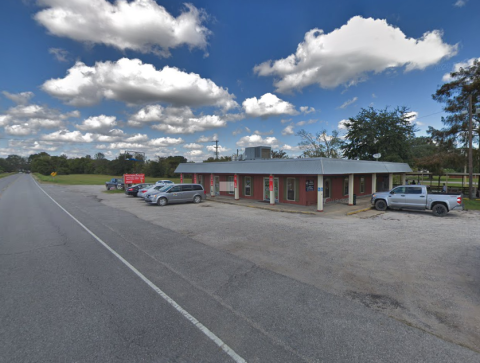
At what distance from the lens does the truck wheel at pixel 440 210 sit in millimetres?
13691

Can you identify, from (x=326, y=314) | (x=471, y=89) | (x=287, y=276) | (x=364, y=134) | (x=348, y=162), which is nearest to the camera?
(x=326, y=314)

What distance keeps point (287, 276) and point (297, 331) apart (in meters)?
2.11

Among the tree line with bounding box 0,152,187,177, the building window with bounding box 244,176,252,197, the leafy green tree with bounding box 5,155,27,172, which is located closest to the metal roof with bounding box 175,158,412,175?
the building window with bounding box 244,176,252,197

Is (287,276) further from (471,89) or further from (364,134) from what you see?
(364,134)

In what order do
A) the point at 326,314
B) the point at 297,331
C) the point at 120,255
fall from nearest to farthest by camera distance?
1. the point at 297,331
2. the point at 326,314
3. the point at 120,255

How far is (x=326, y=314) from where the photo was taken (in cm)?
419

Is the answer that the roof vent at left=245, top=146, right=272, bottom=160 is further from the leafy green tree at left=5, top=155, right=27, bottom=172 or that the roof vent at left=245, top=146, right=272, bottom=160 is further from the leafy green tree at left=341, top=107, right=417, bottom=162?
the leafy green tree at left=5, top=155, right=27, bottom=172

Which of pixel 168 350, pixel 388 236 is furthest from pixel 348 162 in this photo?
pixel 168 350

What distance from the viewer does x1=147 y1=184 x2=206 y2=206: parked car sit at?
18.9 m

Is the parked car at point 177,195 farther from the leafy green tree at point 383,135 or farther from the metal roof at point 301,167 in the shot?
the leafy green tree at point 383,135

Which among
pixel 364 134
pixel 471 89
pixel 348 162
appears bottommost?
pixel 348 162

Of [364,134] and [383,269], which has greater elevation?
→ [364,134]

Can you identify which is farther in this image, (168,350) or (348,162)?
(348,162)

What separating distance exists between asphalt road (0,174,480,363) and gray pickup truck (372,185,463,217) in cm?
1309
